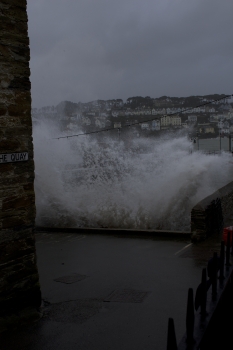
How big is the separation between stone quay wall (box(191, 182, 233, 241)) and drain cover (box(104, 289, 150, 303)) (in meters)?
3.99

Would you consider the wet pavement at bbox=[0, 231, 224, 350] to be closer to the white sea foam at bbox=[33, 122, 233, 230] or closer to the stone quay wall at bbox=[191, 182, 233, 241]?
the stone quay wall at bbox=[191, 182, 233, 241]

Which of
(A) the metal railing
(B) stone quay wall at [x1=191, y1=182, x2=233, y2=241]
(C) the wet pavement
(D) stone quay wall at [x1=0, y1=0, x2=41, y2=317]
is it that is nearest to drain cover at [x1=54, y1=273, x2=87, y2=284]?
(C) the wet pavement

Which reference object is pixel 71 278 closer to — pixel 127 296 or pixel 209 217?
pixel 127 296

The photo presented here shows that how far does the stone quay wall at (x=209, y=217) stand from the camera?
1015cm

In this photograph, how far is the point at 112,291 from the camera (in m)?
6.71

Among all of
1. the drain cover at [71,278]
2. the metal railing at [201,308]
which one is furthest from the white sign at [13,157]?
the drain cover at [71,278]

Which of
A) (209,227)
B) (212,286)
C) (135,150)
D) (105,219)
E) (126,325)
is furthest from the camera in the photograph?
(135,150)

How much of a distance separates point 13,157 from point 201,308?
315 centimetres

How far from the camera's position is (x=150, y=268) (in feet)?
26.1

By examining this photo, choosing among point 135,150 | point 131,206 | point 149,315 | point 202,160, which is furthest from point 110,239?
point 135,150

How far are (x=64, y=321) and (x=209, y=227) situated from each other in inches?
239

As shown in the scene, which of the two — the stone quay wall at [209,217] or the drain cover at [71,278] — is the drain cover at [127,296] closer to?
the drain cover at [71,278]

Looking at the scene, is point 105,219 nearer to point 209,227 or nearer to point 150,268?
point 209,227

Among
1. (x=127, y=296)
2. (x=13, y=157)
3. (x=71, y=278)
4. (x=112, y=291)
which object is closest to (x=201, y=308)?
(x=127, y=296)
